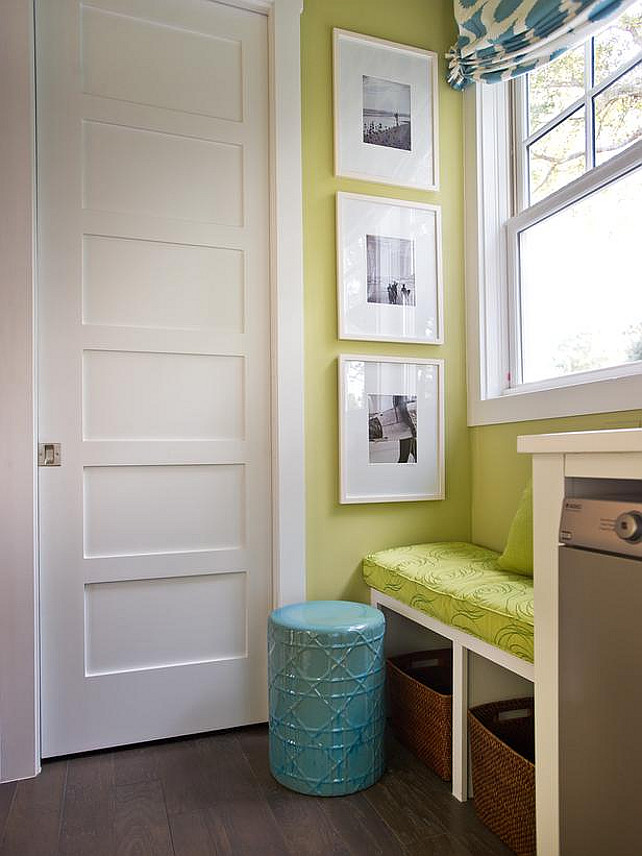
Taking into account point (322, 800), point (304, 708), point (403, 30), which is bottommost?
point (322, 800)

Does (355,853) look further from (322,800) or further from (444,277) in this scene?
(444,277)

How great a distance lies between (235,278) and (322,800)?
161cm

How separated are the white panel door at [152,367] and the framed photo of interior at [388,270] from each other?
0.29m

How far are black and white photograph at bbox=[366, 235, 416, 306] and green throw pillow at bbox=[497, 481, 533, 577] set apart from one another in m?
0.88

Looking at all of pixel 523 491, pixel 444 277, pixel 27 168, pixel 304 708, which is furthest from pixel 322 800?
pixel 27 168

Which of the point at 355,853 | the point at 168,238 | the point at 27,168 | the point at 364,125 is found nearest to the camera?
the point at 355,853

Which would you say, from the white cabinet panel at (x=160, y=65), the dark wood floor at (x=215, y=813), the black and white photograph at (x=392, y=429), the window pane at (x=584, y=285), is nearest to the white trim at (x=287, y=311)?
the white cabinet panel at (x=160, y=65)

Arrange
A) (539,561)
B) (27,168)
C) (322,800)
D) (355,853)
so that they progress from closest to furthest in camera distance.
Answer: (539,561) < (355,853) < (322,800) < (27,168)

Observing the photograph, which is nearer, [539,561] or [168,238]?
[539,561]

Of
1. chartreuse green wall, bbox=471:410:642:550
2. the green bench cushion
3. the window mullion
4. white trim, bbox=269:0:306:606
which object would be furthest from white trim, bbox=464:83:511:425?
white trim, bbox=269:0:306:606

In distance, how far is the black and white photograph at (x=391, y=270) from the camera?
244cm

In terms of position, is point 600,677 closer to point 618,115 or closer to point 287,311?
point 287,311

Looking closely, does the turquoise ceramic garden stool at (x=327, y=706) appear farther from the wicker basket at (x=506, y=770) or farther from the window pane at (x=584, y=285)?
the window pane at (x=584, y=285)

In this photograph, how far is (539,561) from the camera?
1338 mm
